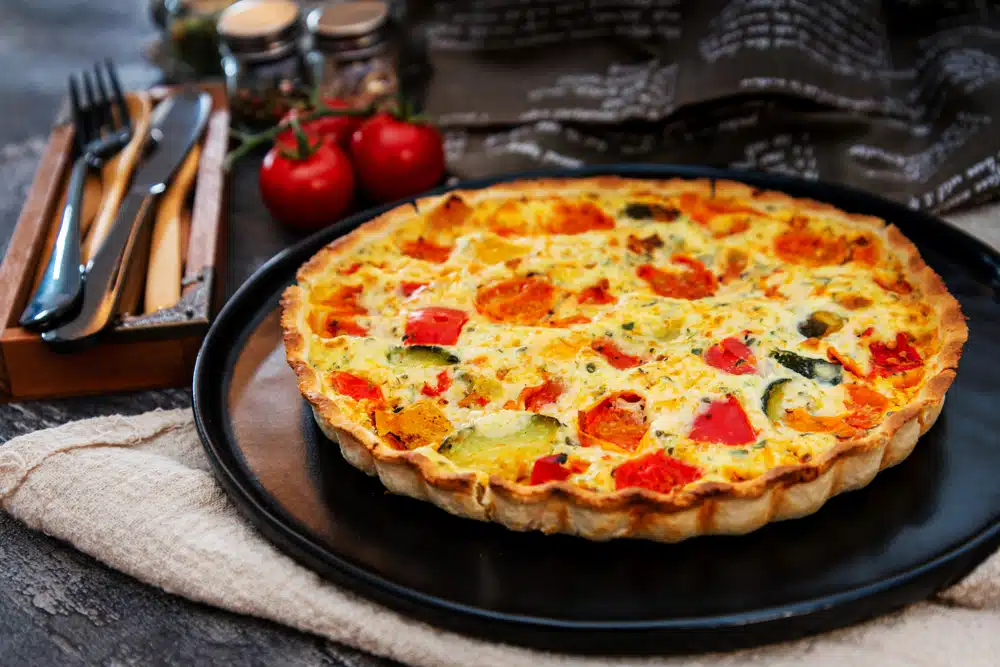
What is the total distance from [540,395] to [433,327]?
453mm

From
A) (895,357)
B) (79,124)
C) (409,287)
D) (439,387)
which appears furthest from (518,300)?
(79,124)

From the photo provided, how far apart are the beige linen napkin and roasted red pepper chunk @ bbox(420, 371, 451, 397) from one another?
0.58 metres

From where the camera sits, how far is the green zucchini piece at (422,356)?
3.03m

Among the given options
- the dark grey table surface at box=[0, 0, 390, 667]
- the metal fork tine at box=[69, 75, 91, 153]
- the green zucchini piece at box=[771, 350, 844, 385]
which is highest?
the green zucchini piece at box=[771, 350, 844, 385]

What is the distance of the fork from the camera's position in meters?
3.37

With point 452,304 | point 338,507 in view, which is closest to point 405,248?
point 452,304

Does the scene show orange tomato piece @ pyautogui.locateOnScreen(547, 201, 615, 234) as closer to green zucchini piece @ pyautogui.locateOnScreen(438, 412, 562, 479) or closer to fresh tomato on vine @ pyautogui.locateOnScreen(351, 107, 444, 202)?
fresh tomato on vine @ pyautogui.locateOnScreen(351, 107, 444, 202)

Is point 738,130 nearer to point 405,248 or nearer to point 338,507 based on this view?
point 405,248

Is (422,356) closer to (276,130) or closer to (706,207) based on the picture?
(706,207)

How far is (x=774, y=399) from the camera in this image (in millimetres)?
2811

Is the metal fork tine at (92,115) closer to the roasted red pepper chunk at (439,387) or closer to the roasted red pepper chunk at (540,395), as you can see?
the roasted red pepper chunk at (439,387)

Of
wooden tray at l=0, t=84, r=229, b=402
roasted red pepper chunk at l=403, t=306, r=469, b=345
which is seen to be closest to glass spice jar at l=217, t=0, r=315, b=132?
wooden tray at l=0, t=84, r=229, b=402

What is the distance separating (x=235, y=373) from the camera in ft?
10.8

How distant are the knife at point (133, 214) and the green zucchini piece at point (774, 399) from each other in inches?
78.8
